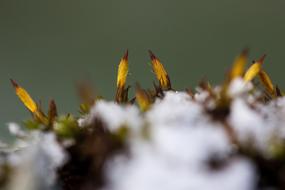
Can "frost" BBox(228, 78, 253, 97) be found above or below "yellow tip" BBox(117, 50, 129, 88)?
below

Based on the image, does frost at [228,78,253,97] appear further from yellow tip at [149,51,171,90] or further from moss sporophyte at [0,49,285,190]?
yellow tip at [149,51,171,90]

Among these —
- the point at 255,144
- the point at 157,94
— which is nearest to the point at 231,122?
the point at 255,144

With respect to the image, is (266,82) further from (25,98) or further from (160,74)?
(25,98)

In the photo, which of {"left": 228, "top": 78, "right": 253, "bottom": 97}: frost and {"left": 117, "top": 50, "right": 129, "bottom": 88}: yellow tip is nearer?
{"left": 228, "top": 78, "right": 253, "bottom": 97}: frost

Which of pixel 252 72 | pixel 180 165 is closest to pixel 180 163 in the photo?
pixel 180 165

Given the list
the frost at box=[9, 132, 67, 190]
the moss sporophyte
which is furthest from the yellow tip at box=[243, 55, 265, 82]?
the frost at box=[9, 132, 67, 190]

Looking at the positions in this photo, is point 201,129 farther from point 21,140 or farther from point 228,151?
point 21,140

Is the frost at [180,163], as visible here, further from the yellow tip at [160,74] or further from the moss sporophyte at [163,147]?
the yellow tip at [160,74]
